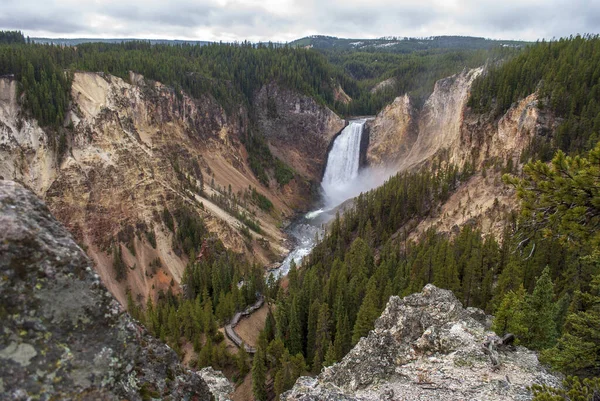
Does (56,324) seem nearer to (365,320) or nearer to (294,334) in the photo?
(365,320)

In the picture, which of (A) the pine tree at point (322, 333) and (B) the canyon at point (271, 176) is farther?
(A) the pine tree at point (322, 333)

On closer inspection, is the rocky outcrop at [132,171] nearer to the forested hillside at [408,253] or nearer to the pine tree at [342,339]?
the forested hillside at [408,253]

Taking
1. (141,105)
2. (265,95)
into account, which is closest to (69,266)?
(141,105)

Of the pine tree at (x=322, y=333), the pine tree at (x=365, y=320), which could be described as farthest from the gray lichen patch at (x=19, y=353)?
the pine tree at (x=322, y=333)

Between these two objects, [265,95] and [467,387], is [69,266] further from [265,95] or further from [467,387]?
[265,95]

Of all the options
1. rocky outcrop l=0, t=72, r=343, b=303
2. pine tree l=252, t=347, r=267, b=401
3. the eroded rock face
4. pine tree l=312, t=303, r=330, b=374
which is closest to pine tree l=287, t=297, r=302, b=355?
pine tree l=312, t=303, r=330, b=374

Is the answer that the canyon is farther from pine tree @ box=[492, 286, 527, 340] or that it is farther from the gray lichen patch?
the gray lichen patch
